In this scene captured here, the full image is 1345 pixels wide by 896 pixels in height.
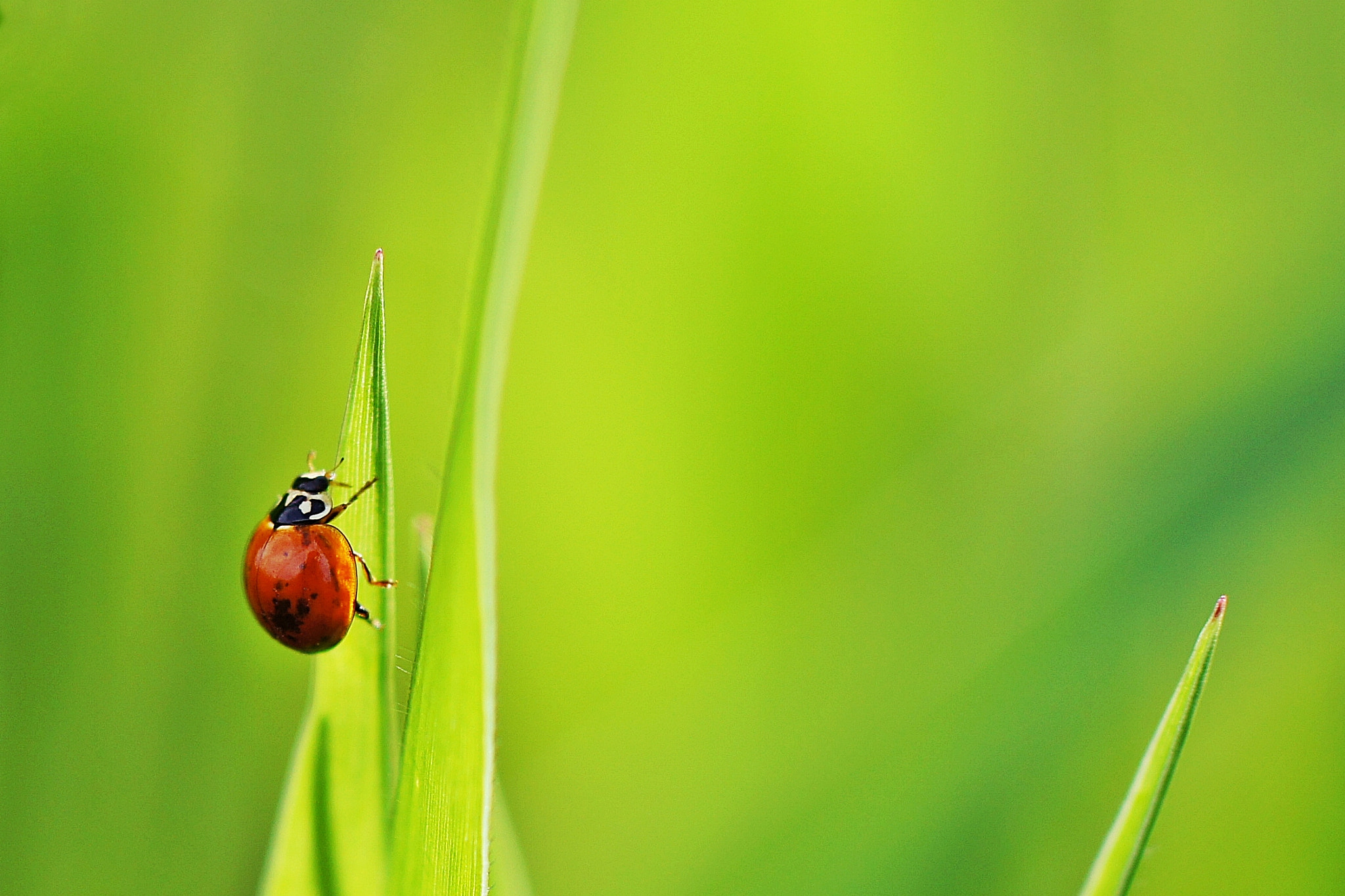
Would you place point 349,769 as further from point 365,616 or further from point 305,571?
point 305,571

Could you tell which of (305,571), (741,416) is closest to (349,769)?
(305,571)

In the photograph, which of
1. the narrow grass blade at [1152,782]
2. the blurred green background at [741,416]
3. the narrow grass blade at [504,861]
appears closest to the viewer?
the narrow grass blade at [1152,782]

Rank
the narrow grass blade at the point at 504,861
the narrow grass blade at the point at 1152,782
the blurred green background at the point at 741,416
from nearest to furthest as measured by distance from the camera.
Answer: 1. the narrow grass blade at the point at 1152,782
2. the narrow grass blade at the point at 504,861
3. the blurred green background at the point at 741,416

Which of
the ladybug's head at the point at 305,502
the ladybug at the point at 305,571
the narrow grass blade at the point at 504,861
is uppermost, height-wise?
the ladybug's head at the point at 305,502

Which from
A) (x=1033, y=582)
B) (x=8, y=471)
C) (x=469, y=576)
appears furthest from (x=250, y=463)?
(x=1033, y=582)

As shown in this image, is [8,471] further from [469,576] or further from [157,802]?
[469,576]

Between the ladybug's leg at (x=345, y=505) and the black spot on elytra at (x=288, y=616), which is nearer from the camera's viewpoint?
the ladybug's leg at (x=345, y=505)

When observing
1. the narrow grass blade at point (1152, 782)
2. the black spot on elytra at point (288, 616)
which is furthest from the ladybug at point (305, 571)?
the narrow grass blade at point (1152, 782)

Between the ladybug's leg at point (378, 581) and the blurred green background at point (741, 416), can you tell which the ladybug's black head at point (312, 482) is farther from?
the ladybug's leg at point (378, 581)
